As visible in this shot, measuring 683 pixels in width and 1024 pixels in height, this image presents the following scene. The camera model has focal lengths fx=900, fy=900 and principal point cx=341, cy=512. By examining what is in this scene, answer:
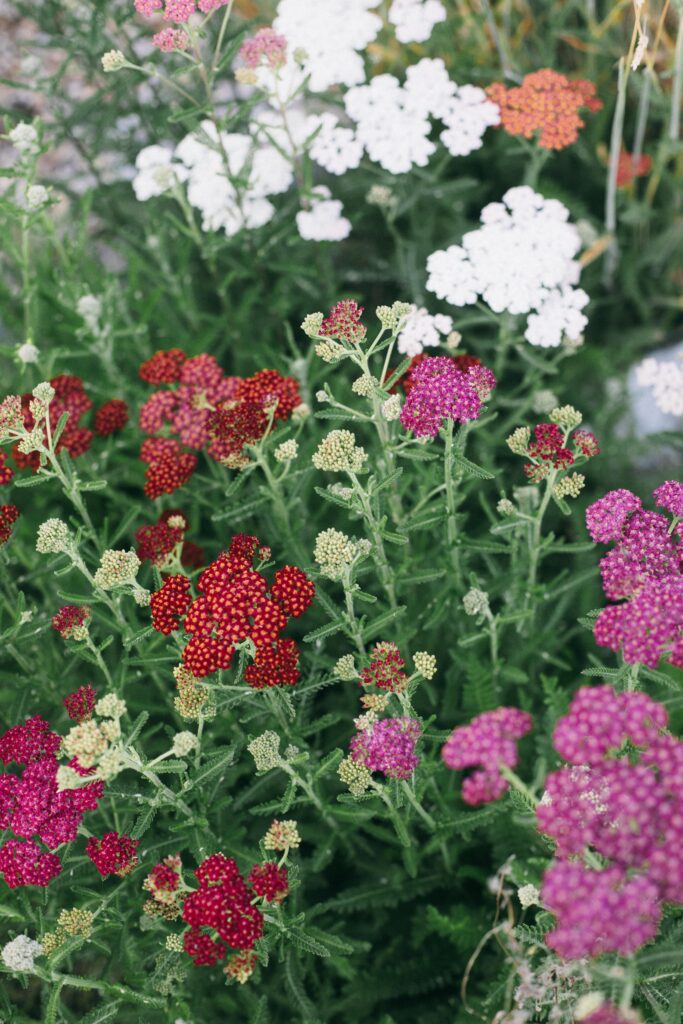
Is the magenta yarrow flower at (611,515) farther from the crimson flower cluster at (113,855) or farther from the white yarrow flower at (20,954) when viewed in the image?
the white yarrow flower at (20,954)

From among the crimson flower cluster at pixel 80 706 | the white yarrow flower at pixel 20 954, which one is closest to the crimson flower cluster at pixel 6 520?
the crimson flower cluster at pixel 80 706

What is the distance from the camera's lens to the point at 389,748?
6.52 feet

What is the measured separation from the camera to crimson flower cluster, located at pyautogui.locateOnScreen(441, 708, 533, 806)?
5.37 ft

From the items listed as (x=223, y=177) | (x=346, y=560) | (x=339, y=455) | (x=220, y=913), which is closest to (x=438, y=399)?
(x=339, y=455)

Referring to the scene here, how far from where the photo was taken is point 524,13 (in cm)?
452

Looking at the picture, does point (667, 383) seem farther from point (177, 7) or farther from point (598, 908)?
point (598, 908)

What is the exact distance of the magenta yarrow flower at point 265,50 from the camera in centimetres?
308

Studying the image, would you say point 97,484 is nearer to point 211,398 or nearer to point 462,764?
point 211,398

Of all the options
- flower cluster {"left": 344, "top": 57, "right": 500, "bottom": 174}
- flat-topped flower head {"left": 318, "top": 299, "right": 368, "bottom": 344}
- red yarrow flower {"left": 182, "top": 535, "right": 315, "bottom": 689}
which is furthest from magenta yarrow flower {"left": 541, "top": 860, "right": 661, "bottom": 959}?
flower cluster {"left": 344, "top": 57, "right": 500, "bottom": 174}

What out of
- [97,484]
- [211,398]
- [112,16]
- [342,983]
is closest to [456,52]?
[112,16]

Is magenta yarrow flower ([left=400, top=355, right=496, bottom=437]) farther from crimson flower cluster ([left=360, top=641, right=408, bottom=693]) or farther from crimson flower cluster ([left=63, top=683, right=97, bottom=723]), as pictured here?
crimson flower cluster ([left=63, top=683, right=97, bottom=723])

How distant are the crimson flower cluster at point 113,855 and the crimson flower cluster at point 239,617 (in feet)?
1.48

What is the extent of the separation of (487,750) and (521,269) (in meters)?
1.85

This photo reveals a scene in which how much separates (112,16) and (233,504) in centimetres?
211
